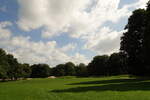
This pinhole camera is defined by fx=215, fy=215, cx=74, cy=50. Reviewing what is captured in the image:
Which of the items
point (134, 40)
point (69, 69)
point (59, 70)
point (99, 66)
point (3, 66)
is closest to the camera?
point (134, 40)

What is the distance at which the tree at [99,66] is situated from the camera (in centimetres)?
14154

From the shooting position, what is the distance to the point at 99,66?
477 ft

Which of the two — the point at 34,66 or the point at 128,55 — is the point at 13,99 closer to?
the point at 128,55

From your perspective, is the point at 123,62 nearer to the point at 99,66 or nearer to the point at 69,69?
the point at 99,66

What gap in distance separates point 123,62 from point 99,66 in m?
93.3

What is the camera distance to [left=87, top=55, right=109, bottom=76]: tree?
14154 cm

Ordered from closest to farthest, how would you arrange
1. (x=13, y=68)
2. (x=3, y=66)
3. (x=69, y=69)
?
1. (x=3, y=66)
2. (x=13, y=68)
3. (x=69, y=69)

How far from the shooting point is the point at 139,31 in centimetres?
4769

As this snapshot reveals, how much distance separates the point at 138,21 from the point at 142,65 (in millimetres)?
9927

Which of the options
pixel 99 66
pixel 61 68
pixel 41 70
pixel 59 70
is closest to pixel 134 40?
pixel 99 66

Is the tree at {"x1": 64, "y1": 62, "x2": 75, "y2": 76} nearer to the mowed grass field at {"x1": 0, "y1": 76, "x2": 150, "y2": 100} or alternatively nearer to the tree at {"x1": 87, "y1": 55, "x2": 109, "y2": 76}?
the tree at {"x1": 87, "y1": 55, "x2": 109, "y2": 76}

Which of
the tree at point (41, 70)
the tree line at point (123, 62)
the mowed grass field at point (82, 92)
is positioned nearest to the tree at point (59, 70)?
the tree line at point (123, 62)

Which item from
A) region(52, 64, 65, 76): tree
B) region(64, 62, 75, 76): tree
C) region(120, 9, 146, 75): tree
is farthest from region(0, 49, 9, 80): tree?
region(64, 62, 75, 76): tree

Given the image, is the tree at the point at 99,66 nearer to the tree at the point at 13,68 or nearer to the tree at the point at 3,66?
the tree at the point at 13,68
